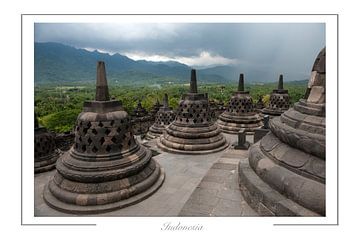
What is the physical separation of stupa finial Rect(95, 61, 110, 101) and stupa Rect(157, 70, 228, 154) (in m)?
4.29

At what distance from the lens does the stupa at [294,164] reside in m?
2.77

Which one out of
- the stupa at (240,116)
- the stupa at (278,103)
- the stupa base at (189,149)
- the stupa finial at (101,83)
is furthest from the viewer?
the stupa at (278,103)

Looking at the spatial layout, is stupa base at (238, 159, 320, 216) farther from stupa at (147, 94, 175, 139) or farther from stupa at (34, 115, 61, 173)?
stupa at (147, 94, 175, 139)

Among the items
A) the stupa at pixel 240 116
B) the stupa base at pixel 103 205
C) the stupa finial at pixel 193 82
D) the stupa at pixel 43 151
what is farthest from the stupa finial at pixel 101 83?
the stupa at pixel 240 116

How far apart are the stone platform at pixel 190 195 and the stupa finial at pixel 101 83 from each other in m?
2.42

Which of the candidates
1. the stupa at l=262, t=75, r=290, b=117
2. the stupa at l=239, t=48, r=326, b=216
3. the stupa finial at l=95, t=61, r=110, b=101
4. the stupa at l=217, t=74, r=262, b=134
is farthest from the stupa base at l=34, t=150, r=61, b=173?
the stupa at l=262, t=75, r=290, b=117

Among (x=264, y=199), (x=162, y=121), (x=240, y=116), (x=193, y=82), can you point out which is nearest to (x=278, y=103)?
(x=240, y=116)

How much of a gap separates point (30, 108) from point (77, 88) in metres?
55.5

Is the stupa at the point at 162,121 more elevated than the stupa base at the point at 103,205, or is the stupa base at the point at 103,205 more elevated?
the stupa at the point at 162,121

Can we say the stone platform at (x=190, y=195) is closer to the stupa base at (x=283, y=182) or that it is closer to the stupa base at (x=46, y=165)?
the stupa base at (x=46, y=165)

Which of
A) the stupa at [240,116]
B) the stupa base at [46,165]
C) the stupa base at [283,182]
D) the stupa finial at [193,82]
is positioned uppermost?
the stupa finial at [193,82]

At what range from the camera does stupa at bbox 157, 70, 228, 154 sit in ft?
28.2

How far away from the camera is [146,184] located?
4922 millimetres

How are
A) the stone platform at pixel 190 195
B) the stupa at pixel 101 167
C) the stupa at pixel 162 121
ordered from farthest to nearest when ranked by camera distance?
1. the stupa at pixel 162 121
2. the stupa at pixel 101 167
3. the stone platform at pixel 190 195
